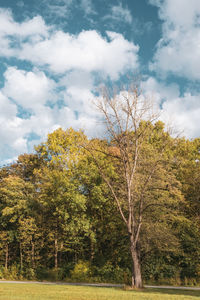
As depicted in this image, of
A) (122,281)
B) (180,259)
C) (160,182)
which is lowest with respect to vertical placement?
(122,281)

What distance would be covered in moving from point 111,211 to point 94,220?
5.53 feet

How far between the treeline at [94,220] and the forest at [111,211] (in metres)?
0.08

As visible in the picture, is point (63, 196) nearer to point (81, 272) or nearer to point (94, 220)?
point (94, 220)

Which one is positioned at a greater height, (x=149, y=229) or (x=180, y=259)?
(x=149, y=229)

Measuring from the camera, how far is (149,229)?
1947 cm

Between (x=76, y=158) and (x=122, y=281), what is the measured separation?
36.5ft

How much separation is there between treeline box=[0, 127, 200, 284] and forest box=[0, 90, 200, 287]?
0.28 ft

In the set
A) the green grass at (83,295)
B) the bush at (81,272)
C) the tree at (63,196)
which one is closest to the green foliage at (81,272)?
the bush at (81,272)

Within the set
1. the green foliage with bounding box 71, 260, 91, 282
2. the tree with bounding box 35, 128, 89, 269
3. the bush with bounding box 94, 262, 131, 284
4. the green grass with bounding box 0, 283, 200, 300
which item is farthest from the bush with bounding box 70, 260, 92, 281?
the green grass with bounding box 0, 283, 200, 300

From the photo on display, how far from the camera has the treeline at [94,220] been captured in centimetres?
2095

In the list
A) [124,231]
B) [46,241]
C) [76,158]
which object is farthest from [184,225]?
[46,241]

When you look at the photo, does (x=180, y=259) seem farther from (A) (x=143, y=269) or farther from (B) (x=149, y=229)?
(B) (x=149, y=229)

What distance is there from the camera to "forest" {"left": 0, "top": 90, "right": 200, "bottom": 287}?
19.5 meters

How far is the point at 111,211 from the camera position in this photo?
25406mm
